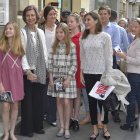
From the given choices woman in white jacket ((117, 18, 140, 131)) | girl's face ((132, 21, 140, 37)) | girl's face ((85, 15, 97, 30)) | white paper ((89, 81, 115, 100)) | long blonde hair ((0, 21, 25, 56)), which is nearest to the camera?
long blonde hair ((0, 21, 25, 56))

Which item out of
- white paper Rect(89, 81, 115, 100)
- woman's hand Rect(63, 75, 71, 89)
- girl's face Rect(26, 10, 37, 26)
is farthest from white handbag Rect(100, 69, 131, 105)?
girl's face Rect(26, 10, 37, 26)

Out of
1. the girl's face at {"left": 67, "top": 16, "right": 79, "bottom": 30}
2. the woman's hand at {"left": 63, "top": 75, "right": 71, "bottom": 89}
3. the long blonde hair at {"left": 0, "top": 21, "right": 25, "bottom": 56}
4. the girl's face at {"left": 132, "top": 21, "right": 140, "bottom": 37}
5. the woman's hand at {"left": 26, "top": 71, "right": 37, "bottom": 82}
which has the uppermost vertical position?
the girl's face at {"left": 67, "top": 16, "right": 79, "bottom": 30}

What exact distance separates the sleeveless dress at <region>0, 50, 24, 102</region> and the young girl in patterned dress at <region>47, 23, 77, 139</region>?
61 centimetres

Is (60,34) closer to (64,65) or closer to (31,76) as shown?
(64,65)

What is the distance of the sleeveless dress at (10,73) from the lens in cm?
545

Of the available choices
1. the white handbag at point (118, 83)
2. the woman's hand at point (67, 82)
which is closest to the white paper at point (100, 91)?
the white handbag at point (118, 83)

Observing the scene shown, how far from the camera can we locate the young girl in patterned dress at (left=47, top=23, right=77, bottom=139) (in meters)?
5.86

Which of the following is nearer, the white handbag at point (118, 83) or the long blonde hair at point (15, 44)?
the long blonde hair at point (15, 44)

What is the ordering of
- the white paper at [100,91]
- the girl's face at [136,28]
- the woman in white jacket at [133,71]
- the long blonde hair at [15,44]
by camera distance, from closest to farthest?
the long blonde hair at [15,44], the white paper at [100,91], the woman in white jacket at [133,71], the girl's face at [136,28]

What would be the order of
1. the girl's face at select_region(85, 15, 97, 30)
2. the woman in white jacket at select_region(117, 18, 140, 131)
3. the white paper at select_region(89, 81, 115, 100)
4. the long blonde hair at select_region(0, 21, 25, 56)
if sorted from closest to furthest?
1. the long blonde hair at select_region(0, 21, 25, 56)
2. the white paper at select_region(89, 81, 115, 100)
3. the girl's face at select_region(85, 15, 97, 30)
4. the woman in white jacket at select_region(117, 18, 140, 131)

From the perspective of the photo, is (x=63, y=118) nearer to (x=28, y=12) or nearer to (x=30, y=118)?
(x=30, y=118)

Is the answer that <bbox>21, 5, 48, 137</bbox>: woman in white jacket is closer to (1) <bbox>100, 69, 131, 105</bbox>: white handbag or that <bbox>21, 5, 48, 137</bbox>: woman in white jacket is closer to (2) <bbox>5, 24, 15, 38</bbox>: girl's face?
(2) <bbox>5, 24, 15, 38</bbox>: girl's face

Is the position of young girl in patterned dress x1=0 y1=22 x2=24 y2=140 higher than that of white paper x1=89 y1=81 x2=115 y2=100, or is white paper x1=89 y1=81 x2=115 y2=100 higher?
young girl in patterned dress x1=0 y1=22 x2=24 y2=140

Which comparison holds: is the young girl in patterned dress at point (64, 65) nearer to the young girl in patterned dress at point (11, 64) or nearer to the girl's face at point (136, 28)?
the young girl in patterned dress at point (11, 64)
